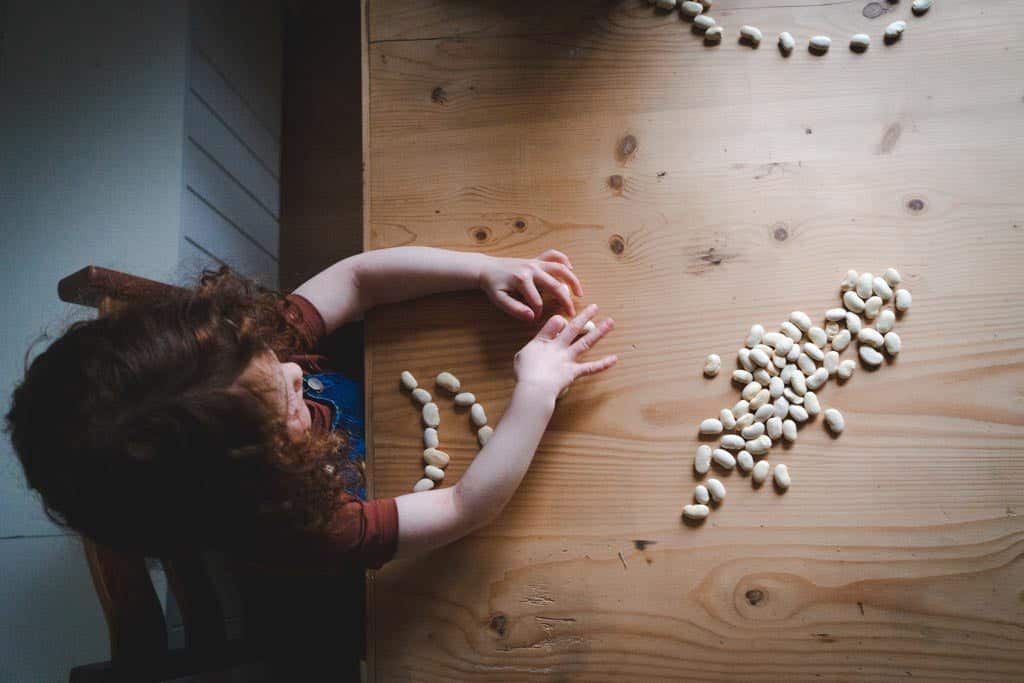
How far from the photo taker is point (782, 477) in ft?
2.41

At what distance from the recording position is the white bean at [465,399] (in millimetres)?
765

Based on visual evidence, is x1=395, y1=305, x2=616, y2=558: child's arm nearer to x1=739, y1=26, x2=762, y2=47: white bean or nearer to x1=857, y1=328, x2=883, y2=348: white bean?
x1=857, y1=328, x2=883, y2=348: white bean

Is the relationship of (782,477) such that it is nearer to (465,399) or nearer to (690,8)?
(465,399)

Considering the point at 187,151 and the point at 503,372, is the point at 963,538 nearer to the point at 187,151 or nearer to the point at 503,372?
the point at 503,372

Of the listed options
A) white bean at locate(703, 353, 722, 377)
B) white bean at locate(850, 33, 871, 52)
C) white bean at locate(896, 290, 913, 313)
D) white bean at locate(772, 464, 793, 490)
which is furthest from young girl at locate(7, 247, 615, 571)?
white bean at locate(850, 33, 871, 52)

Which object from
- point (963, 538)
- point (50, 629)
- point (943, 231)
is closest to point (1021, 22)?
point (943, 231)

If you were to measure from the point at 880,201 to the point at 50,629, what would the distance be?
1214 mm

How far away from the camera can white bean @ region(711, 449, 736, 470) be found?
29.0 inches

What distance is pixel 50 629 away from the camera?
0.98m

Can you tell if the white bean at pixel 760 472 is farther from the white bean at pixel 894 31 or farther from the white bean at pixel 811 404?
the white bean at pixel 894 31

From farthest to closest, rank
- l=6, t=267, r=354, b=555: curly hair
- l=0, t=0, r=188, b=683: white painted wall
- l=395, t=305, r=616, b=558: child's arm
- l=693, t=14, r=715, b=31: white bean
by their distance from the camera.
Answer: l=0, t=0, r=188, b=683: white painted wall, l=693, t=14, r=715, b=31: white bean, l=395, t=305, r=616, b=558: child's arm, l=6, t=267, r=354, b=555: curly hair

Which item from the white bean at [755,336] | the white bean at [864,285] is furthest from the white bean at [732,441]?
the white bean at [864,285]

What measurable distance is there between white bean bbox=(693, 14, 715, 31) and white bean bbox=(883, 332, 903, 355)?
409mm

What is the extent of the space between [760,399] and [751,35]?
42cm
